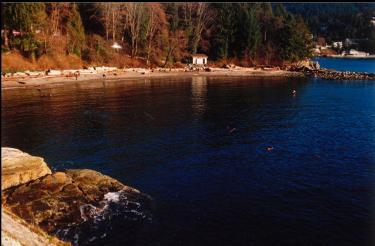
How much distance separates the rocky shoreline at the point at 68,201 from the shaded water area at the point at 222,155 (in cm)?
131

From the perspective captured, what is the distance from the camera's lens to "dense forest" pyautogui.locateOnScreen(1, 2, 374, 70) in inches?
4198

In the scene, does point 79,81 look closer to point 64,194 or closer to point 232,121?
point 232,121

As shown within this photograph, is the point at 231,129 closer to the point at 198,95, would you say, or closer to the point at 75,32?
the point at 198,95

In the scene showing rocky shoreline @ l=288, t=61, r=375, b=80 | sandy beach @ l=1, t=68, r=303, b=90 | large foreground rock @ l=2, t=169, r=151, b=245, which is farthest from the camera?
rocky shoreline @ l=288, t=61, r=375, b=80

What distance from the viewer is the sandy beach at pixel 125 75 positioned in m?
90.9

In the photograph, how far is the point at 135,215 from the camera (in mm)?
27297

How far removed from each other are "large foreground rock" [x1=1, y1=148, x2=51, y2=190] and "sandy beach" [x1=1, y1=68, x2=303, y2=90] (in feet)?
206

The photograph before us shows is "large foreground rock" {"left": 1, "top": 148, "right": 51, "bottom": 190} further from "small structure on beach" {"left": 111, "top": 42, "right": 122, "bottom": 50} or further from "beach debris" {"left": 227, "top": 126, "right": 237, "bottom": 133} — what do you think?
"small structure on beach" {"left": 111, "top": 42, "right": 122, "bottom": 50}

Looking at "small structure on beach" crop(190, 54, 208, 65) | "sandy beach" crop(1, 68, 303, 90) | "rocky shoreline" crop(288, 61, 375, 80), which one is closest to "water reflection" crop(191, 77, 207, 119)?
"sandy beach" crop(1, 68, 303, 90)

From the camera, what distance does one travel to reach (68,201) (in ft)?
91.1

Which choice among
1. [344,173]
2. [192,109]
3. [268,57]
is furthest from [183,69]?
[344,173]

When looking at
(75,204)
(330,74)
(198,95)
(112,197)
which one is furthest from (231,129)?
(330,74)

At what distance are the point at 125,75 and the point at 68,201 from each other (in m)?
89.0

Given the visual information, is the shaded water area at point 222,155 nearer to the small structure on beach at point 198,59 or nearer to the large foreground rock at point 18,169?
the large foreground rock at point 18,169
